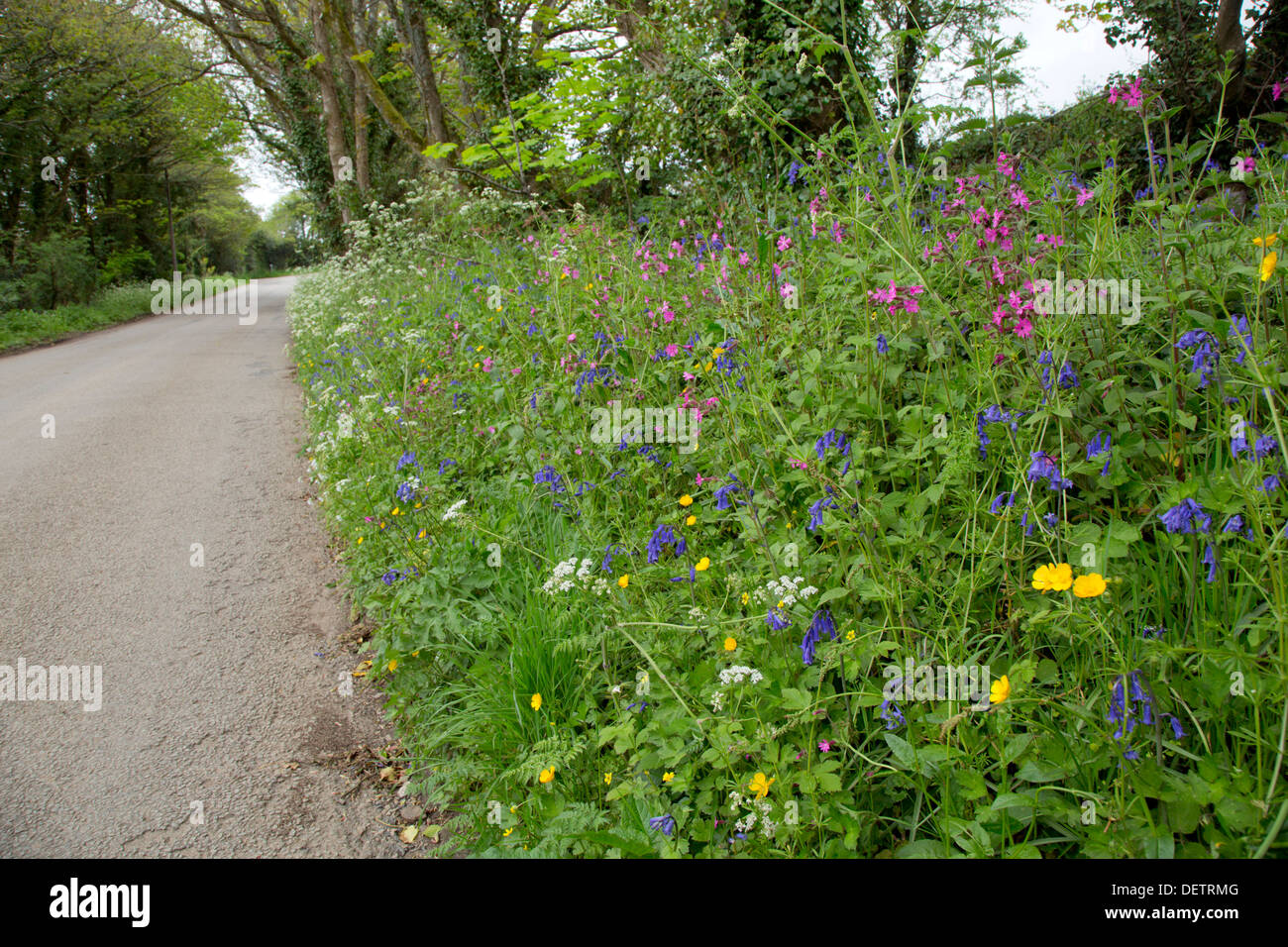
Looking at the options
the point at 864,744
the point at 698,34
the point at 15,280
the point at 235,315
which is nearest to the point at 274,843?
the point at 864,744

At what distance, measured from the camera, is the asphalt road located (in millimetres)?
2518

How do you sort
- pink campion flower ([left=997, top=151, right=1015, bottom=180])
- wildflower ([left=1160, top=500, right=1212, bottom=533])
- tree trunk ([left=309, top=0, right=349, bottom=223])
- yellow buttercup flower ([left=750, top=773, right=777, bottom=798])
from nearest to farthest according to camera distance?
wildflower ([left=1160, top=500, right=1212, bottom=533]) < yellow buttercup flower ([left=750, top=773, right=777, bottom=798]) < pink campion flower ([left=997, top=151, right=1015, bottom=180]) < tree trunk ([left=309, top=0, right=349, bottom=223])

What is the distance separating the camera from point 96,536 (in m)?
4.85

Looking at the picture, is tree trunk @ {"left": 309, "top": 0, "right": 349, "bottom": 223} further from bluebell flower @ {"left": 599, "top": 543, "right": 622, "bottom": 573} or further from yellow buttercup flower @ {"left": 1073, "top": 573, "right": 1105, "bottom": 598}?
yellow buttercup flower @ {"left": 1073, "top": 573, "right": 1105, "bottom": 598}

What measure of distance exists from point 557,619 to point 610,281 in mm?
2880

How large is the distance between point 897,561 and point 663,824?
105cm

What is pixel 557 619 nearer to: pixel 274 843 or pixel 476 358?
pixel 274 843

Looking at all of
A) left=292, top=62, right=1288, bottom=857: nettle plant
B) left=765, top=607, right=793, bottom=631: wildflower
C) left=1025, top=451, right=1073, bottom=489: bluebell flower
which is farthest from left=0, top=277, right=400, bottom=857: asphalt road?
left=1025, top=451, right=1073, bottom=489: bluebell flower

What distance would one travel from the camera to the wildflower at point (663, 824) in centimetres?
196

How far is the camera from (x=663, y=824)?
1.97 meters

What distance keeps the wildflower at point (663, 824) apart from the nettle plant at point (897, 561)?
0.15 ft

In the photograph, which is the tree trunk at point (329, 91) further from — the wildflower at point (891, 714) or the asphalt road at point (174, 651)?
the wildflower at point (891, 714)

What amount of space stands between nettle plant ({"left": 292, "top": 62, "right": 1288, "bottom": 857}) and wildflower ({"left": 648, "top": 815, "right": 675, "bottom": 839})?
1.8 inches

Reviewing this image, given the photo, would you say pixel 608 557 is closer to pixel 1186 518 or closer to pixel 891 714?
pixel 891 714
